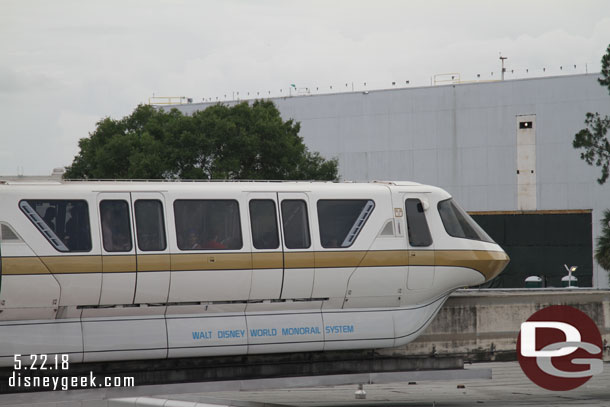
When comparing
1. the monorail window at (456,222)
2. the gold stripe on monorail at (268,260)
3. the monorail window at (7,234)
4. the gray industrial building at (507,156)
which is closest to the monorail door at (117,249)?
the monorail window at (7,234)

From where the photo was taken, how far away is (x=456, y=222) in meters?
20.9

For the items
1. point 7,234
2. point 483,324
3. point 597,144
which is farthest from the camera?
point 597,144

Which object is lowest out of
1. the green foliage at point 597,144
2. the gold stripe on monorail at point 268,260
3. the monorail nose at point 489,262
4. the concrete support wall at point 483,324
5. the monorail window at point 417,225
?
the concrete support wall at point 483,324

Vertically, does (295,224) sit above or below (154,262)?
above

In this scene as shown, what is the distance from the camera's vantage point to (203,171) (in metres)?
52.3

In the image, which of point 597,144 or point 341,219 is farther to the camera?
point 597,144

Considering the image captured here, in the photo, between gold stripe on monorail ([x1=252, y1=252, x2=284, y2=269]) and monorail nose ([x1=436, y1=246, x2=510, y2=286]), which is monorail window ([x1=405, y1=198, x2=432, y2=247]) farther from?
gold stripe on monorail ([x1=252, y1=252, x2=284, y2=269])

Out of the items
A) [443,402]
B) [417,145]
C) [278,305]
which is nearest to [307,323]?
[278,305]

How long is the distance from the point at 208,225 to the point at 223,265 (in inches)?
35.4

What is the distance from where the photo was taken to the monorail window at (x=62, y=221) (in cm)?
1761

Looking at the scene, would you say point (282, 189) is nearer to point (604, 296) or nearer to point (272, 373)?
point (272, 373)

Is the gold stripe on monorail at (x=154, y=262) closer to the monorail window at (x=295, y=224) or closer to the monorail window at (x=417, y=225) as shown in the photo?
the monorail window at (x=295, y=224)

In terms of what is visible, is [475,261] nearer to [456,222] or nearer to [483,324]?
[456,222]

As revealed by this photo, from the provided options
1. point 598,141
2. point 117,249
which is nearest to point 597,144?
point 598,141
